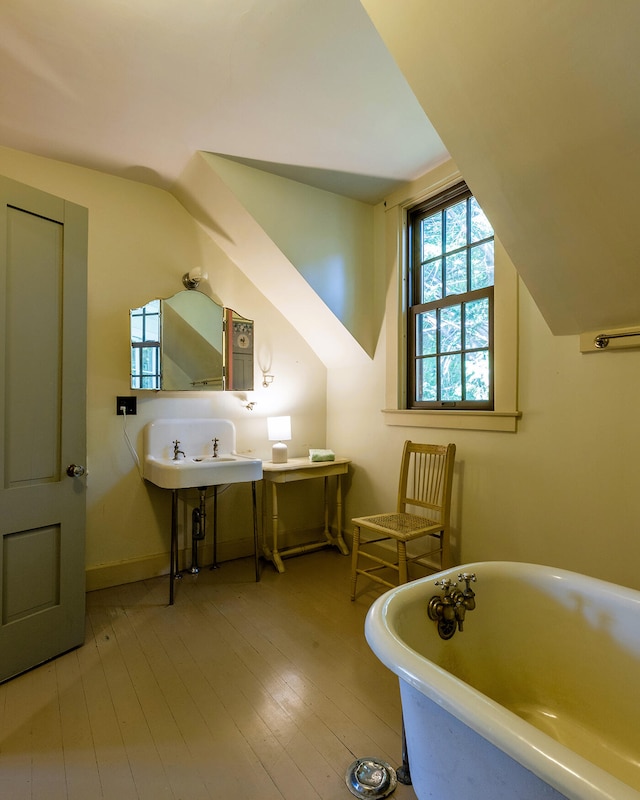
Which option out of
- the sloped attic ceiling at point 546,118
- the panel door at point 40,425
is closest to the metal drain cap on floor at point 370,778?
the panel door at point 40,425

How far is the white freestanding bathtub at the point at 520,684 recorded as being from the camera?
0.85m

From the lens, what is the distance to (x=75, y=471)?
6.49ft

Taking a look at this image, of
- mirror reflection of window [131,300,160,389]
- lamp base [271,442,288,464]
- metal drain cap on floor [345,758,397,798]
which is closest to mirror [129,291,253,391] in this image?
mirror reflection of window [131,300,160,389]

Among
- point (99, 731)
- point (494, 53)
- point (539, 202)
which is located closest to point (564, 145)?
point (539, 202)

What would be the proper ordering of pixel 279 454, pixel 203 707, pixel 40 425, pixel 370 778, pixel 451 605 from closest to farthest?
pixel 370 778, pixel 451 605, pixel 203 707, pixel 40 425, pixel 279 454

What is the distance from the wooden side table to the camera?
2996mm

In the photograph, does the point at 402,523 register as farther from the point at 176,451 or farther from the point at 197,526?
the point at 176,451

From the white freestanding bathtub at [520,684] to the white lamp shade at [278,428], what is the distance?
5.82ft

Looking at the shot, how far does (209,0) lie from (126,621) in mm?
2680

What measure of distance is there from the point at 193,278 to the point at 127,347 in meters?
0.62

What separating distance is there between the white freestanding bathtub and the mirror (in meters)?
2.01

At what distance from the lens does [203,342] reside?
2979 mm

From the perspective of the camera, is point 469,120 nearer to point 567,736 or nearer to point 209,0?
point 209,0

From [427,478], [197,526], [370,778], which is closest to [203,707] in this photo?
[370,778]
